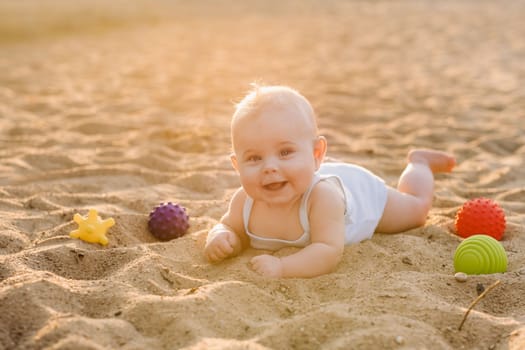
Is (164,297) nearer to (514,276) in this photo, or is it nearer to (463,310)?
(463,310)

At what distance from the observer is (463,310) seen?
2.34 meters

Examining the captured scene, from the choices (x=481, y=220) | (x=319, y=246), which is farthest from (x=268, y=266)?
(x=481, y=220)

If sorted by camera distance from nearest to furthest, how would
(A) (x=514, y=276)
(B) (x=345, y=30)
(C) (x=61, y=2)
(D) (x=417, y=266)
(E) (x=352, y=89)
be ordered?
(A) (x=514, y=276) < (D) (x=417, y=266) < (E) (x=352, y=89) < (B) (x=345, y=30) < (C) (x=61, y=2)

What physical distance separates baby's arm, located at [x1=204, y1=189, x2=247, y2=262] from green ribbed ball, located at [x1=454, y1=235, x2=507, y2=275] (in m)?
1.03

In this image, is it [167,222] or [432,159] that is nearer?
[167,222]

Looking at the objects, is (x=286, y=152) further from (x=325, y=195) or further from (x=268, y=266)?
(x=268, y=266)

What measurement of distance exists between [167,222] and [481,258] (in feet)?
5.05

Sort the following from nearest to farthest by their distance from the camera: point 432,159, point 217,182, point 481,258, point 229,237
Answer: point 481,258 → point 229,237 → point 432,159 → point 217,182

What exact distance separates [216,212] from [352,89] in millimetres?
4376

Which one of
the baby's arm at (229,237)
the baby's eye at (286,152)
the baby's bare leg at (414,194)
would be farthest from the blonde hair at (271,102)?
the baby's bare leg at (414,194)

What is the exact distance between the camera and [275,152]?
2775 mm

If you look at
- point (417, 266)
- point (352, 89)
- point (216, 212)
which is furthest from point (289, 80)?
point (417, 266)

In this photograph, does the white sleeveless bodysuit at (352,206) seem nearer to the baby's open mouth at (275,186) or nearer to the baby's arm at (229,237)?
the baby's arm at (229,237)

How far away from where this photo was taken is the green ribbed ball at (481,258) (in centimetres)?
275
